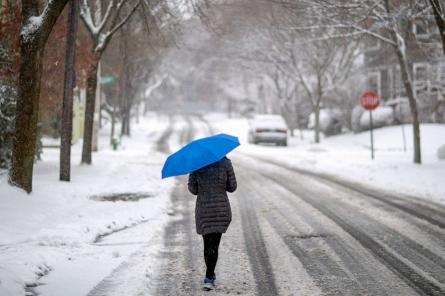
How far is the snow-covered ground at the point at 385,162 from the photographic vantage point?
14055 mm

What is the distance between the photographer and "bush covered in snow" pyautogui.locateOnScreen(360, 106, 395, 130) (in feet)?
111

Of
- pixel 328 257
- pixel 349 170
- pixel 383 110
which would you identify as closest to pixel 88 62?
pixel 349 170

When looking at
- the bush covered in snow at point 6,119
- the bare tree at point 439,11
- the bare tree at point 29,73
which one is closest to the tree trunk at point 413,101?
the bare tree at point 439,11

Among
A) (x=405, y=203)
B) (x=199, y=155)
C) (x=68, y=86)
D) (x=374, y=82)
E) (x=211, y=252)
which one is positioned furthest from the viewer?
(x=374, y=82)

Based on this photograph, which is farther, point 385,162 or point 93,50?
point 385,162

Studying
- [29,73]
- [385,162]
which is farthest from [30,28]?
[385,162]

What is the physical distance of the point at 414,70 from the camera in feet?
110

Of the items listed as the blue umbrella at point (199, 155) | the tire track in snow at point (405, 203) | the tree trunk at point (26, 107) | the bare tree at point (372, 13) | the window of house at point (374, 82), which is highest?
the window of house at point (374, 82)

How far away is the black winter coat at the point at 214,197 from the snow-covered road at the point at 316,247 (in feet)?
2.27

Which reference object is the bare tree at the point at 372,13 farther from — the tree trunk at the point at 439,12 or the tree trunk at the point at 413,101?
the tree trunk at the point at 439,12

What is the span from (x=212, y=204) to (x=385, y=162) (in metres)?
14.4

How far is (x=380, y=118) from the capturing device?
3434 cm

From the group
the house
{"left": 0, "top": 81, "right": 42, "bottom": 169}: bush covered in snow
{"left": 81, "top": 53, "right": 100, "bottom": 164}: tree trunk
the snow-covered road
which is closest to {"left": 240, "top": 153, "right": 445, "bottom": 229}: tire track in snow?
the snow-covered road

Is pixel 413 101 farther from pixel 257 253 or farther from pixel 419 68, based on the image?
pixel 419 68
